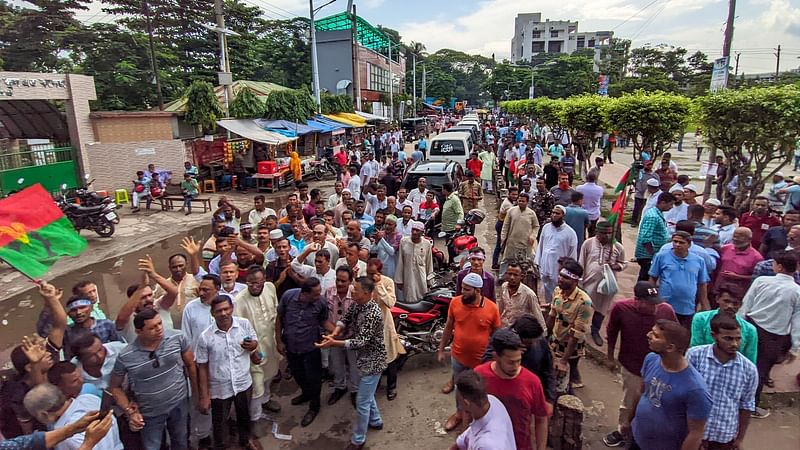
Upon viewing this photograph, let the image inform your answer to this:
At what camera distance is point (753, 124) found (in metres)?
8.19

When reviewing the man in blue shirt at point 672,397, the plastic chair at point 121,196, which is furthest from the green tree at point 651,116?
the plastic chair at point 121,196

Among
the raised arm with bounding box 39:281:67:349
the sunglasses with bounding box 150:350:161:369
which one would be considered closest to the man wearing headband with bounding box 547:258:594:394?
the sunglasses with bounding box 150:350:161:369

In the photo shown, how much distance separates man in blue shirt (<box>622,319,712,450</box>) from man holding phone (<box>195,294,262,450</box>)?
9.66ft

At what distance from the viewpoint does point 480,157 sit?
44.1 feet

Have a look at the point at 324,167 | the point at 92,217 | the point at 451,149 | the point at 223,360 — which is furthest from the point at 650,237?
the point at 324,167

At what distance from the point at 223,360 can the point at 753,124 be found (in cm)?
928

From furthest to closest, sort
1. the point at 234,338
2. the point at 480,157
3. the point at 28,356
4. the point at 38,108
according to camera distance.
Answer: the point at 38,108, the point at 480,157, the point at 234,338, the point at 28,356

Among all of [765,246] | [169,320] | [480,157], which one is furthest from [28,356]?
[480,157]

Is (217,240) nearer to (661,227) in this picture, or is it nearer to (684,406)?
(684,406)

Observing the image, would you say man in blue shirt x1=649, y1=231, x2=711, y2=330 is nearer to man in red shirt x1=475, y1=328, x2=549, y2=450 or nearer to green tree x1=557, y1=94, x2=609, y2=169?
man in red shirt x1=475, y1=328, x2=549, y2=450

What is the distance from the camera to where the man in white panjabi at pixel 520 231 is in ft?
22.0

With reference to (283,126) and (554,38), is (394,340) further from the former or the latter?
(554,38)

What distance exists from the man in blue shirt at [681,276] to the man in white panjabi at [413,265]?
2699 millimetres

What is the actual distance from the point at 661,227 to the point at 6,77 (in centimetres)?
1583
